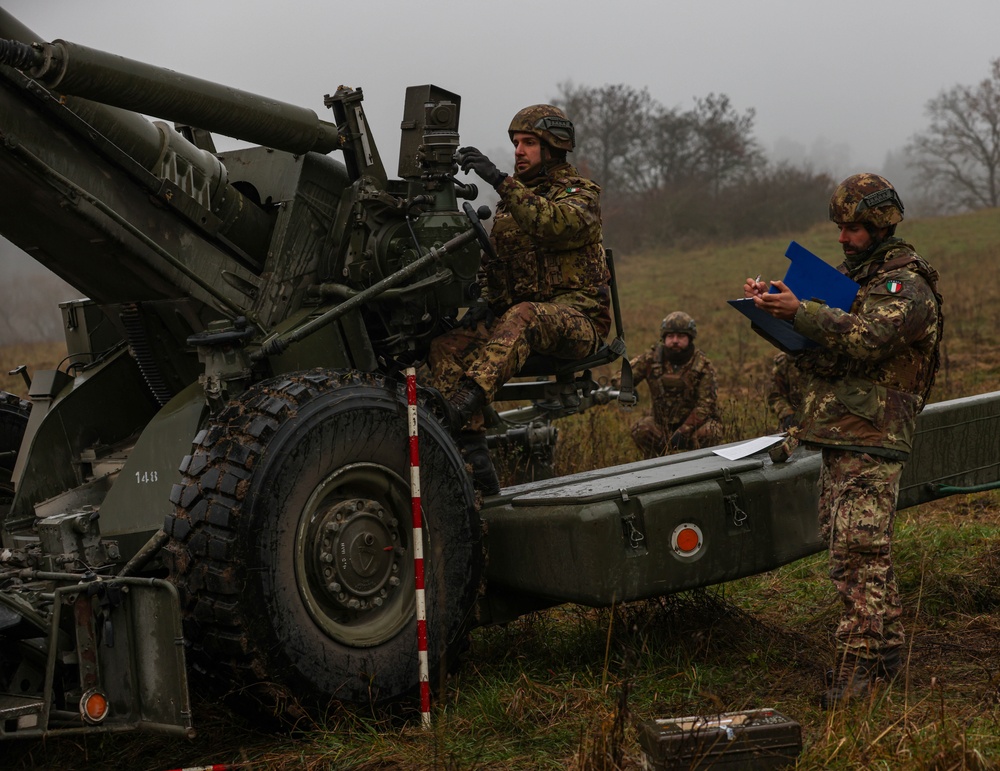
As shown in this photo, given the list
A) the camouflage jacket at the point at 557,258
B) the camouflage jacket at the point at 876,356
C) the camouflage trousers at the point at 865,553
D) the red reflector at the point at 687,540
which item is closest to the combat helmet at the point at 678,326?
the camouflage jacket at the point at 557,258

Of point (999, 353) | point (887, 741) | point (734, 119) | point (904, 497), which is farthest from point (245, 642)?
point (734, 119)

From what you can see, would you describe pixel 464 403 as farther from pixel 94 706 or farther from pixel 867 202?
pixel 94 706

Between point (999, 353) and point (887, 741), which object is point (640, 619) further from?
point (999, 353)

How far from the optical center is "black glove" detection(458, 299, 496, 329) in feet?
20.0

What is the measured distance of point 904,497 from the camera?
6.07 meters

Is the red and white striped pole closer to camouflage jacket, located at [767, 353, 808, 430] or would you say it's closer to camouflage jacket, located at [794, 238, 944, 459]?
camouflage jacket, located at [794, 238, 944, 459]

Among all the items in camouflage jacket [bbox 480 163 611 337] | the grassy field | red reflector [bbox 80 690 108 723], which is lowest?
the grassy field

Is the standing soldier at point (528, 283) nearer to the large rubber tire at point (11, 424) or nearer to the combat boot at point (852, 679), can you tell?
the combat boot at point (852, 679)

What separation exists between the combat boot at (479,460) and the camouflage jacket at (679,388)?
4637 mm

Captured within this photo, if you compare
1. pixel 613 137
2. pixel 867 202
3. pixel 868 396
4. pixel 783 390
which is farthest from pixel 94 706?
pixel 613 137

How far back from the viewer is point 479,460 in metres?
5.80

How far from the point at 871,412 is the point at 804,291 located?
53cm

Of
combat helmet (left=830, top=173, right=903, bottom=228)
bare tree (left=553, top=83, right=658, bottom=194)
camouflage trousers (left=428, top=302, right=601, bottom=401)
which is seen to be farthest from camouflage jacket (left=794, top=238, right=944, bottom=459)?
bare tree (left=553, top=83, right=658, bottom=194)

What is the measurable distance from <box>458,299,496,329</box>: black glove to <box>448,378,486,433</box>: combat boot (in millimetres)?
591
